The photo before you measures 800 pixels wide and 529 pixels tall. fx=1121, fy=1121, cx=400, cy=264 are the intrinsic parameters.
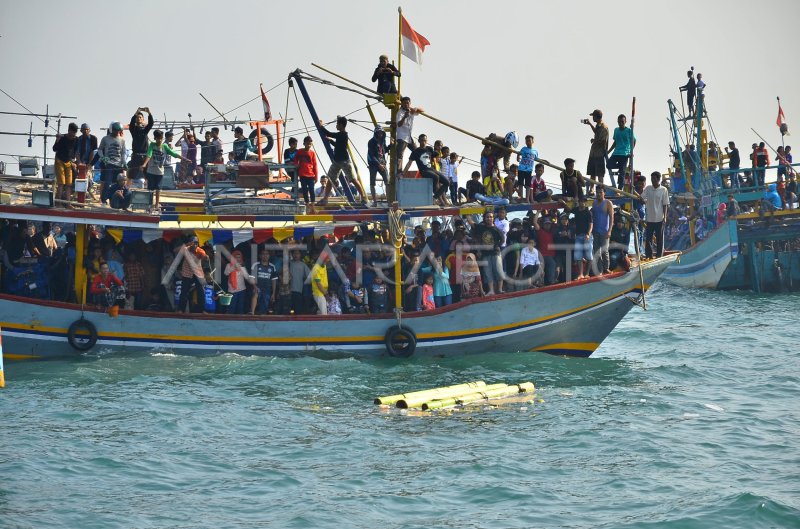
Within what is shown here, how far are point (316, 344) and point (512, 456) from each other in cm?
644

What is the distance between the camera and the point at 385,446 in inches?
643

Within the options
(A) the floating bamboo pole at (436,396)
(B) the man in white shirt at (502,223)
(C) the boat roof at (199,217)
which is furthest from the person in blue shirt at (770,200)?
(A) the floating bamboo pole at (436,396)

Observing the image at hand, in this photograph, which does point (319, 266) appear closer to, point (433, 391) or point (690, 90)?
point (433, 391)

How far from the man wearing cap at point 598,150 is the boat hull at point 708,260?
58.4 feet

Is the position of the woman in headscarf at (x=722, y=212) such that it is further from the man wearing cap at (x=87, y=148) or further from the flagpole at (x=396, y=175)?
the man wearing cap at (x=87, y=148)

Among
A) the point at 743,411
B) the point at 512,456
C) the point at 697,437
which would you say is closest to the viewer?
the point at 512,456

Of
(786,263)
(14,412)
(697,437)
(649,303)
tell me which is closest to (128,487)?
(14,412)

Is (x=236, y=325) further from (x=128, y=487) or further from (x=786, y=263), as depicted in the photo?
(x=786, y=263)

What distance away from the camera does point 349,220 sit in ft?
70.0

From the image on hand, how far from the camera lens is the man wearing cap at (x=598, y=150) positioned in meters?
22.3

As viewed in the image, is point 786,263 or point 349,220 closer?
Answer: point 349,220

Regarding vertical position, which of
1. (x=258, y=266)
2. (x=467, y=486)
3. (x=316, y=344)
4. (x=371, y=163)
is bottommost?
(x=467, y=486)

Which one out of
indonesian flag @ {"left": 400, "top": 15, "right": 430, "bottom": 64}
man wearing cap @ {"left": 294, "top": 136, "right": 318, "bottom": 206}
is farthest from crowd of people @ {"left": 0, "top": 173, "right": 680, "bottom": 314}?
indonesian flag @ {"left": 400, "top": 15, "right": 430, "bottom": 64}

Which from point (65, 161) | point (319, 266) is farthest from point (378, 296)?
point (65, 161)
